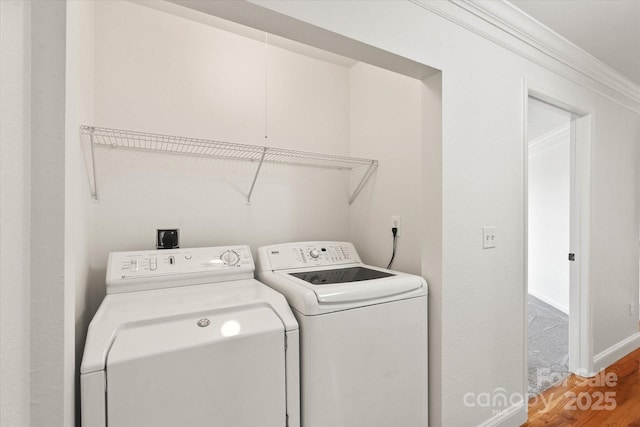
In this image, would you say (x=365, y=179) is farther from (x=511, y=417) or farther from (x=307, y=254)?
(x=511, y=417)

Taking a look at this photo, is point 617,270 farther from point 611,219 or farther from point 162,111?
point 162,111

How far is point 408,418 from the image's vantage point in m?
1.43

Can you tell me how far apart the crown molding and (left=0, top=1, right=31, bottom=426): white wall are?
1.44 metres

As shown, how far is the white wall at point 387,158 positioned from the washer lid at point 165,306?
0.93m

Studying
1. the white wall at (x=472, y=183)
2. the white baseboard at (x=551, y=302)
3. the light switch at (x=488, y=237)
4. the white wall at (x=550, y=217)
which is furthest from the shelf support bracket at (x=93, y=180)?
the white baseboard at (x=551, y=302)

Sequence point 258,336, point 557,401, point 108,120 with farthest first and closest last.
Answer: point 557,401, point 108,120, point 258,336

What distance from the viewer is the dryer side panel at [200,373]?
0.89 metres

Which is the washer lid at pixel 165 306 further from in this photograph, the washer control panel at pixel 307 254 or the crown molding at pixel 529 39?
the crown molding at pixel 529 39

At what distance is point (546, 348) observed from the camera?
107 inches

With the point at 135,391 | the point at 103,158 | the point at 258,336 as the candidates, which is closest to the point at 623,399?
the point at 258,336

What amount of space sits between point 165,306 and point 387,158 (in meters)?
1.57

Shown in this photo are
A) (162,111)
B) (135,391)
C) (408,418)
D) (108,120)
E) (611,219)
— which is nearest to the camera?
(135,391)

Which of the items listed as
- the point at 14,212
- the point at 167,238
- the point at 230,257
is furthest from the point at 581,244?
the point at 14,212

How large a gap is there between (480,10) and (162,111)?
1819mm
